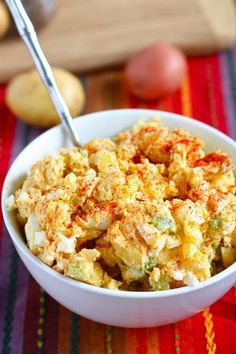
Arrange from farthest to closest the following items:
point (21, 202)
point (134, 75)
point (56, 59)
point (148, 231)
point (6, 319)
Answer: point (56, 59), point (134, 75), point (6, 319), point (21, 202), point (148, 231)

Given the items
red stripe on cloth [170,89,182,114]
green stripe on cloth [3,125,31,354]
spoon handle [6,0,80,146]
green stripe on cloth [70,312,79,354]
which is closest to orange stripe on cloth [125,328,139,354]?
green stripe on cloth [70,312,79,354]

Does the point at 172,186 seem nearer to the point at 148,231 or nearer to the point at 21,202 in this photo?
the point at 148,231

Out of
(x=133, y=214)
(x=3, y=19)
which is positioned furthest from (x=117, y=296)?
(x=3, y=19)

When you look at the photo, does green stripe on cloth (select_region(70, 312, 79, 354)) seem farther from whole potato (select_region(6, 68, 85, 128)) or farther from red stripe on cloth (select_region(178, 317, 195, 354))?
whole potato (select_region(6, 68, 85, 128))

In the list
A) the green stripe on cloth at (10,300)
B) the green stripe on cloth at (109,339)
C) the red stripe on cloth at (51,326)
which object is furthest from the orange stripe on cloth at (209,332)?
the green stripe on cloth at (10,300)

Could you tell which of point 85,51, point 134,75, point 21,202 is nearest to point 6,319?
point 21,202

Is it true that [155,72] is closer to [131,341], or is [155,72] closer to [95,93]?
[95,93]
